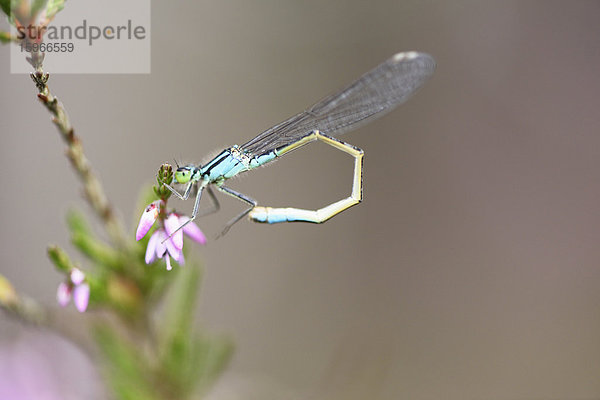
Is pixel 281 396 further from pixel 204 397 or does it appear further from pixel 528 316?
pixel 528 316

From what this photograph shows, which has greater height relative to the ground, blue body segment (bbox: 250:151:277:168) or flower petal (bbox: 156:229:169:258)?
blue body segment (bbox: 250:151:277:168)

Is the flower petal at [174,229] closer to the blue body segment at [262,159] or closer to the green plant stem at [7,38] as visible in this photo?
the blue body segment at [262,159]

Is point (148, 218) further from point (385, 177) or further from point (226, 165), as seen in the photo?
point (385, 177)

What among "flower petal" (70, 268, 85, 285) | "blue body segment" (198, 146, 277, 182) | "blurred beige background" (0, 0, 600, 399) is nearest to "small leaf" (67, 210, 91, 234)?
"flower petal" (70, 268, 85, 285)

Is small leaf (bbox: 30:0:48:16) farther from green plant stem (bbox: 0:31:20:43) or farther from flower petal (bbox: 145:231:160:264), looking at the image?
flower petal (bbox: 145:231:160:264)

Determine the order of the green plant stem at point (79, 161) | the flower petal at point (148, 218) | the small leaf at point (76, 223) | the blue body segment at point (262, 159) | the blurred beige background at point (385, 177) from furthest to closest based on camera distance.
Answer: the blurred beige background at point (385, 177) → the blue body segment at point (262, 159) → the small leaf at point (76, 223) → the flower petal at point (148, 218) → the green plant stem at point (79, 161)

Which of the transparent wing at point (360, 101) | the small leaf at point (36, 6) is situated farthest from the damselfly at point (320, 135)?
the small leaf at point (36, 6)
